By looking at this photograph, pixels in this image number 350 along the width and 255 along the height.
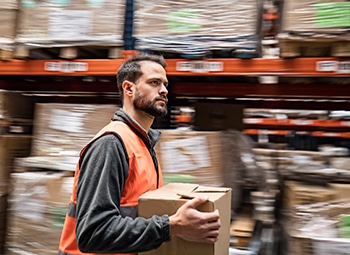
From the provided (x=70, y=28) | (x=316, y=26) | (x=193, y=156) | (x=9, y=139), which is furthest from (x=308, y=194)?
(x=9, y=139)

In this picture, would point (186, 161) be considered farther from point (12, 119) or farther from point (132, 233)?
point (12, 119)

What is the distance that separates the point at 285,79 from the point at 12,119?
2.48 metres

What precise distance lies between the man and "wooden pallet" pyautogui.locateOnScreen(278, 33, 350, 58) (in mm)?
1184

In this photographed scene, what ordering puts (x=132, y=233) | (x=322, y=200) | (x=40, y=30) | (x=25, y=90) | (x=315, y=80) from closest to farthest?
(x=132, y=233), (x=322, y=200), (x=40, y=30), (x=315, y=80), (x=25, y=90)

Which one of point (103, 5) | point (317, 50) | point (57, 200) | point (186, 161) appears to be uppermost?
point (103, 5)

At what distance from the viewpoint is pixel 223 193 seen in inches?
71.9

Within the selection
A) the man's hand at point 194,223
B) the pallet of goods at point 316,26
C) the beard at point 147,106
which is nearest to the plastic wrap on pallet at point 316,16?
the pallet of goods at point 316,26

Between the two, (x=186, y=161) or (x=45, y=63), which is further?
(x=45, y=63)

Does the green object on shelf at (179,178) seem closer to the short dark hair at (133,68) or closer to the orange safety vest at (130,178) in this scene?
the orange safety vest at (130,178)

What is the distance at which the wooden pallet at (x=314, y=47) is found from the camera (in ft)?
7.30

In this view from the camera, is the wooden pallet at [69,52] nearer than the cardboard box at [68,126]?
Yes

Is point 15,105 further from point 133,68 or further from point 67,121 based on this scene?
point 133,68

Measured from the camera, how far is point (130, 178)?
5.64ft

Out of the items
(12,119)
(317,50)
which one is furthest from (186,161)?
(12,119)
